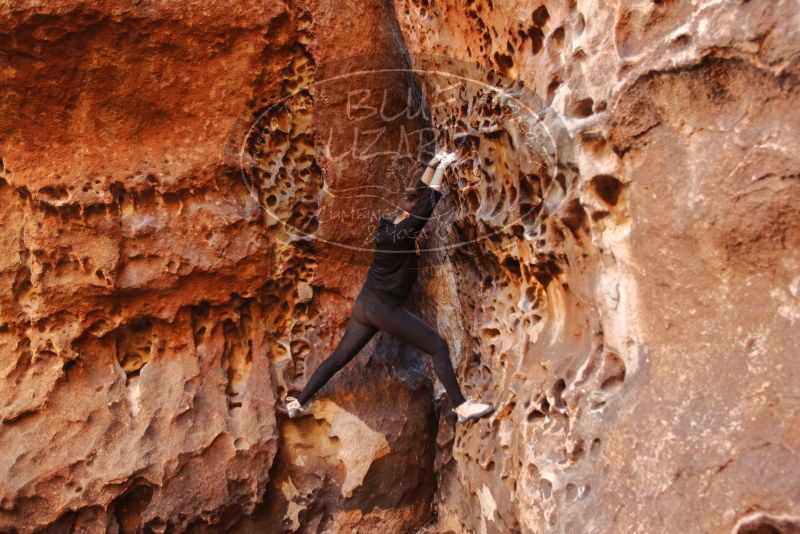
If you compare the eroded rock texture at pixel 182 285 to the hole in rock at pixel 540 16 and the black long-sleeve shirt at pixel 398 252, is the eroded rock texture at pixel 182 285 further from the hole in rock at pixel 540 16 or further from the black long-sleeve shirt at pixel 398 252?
the hole in rock at pixel 540 16

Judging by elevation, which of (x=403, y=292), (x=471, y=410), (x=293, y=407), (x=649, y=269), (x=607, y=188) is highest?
(x=607, y=188)

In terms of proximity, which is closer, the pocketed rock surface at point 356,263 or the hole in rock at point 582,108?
the pocketed rock surface at point 356,263

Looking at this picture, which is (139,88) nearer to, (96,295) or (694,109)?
(96,295)

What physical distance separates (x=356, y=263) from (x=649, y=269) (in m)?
1.75

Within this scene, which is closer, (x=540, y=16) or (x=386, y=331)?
(x=540, y=16)

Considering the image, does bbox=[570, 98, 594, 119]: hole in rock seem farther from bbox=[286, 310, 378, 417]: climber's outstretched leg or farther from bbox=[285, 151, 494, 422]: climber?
bbox=[286, 310, 378, 417]: climber's outstretched leg

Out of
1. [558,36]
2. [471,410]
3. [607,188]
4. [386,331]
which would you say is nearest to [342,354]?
[386,331]

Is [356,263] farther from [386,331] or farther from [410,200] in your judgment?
[410,200]

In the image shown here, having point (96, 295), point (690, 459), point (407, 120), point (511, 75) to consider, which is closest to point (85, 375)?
point (96, 295)

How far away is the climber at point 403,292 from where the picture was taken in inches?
122

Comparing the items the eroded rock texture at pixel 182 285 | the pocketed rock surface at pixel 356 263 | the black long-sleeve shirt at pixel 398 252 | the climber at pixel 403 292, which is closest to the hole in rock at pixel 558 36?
the pocketed rock surface at pixel 356 263

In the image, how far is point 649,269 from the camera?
2.25 metres

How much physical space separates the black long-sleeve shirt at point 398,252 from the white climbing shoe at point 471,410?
0.54m

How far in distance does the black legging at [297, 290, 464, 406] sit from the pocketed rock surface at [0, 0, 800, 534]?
21cm
